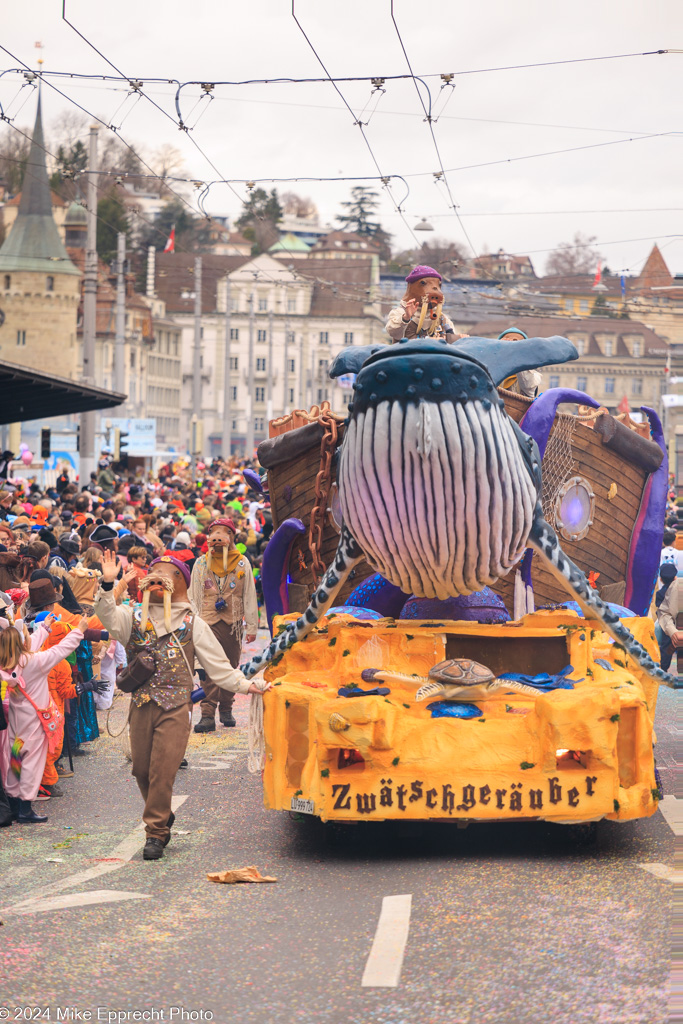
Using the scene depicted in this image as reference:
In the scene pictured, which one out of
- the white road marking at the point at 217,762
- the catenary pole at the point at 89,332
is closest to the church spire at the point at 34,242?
the catenary pole at the point at 89,332

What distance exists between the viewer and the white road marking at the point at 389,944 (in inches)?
237

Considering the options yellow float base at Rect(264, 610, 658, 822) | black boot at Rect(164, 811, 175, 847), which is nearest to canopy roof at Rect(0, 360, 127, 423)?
black boot at Rect(164, 811, 175, 847)

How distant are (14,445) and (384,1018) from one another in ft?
144

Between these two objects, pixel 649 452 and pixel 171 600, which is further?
pixel 649 452

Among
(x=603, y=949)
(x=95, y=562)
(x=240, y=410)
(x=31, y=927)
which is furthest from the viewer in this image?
(x=240, y=410)

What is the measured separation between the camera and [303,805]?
321 inches

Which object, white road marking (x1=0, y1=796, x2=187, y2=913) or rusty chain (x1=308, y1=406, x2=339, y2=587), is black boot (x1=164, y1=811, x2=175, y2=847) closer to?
white road marking (x1=0, y1=796, x2=187, y2=913)

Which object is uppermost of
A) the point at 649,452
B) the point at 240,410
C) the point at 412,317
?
the point at 412,317

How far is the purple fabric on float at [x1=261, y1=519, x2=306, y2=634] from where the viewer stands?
36.0 ft

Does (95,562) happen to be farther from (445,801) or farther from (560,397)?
(445,801)

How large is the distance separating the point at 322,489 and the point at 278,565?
2.78 feet

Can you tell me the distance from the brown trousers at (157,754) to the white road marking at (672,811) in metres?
2.95

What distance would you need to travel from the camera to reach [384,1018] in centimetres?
556

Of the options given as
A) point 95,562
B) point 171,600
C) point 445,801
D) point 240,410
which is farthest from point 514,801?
point 240,410
